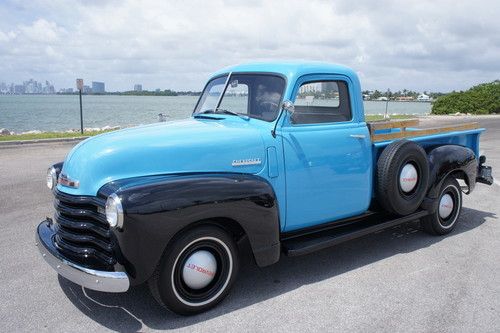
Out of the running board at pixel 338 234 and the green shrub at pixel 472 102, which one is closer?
the running board at pixel 338 234

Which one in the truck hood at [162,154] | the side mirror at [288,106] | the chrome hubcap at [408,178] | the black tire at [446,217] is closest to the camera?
the truck hood at [162,154]

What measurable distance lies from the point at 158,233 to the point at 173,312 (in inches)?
27.6

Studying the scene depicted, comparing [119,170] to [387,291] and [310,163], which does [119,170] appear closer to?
[310,163]

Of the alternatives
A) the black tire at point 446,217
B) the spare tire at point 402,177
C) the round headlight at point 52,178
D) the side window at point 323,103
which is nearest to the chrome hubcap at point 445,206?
the black tire at point 446,217

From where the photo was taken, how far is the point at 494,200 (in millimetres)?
7000

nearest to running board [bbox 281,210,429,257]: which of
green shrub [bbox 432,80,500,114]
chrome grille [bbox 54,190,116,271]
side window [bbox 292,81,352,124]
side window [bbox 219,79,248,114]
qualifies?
side window [bbox 292,81,352,124]

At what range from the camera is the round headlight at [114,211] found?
291 centimetres

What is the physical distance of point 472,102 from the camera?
34.3 m

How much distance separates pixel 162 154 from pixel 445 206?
3.66 metres

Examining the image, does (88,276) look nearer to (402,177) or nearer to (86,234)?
(86,234)

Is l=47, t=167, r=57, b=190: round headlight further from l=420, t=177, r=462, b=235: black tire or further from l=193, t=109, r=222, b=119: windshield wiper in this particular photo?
l=420, t=177, r=462, b=235: black tire

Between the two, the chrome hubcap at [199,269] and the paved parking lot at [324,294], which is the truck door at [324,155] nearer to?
the paved parking lot at [324,294]

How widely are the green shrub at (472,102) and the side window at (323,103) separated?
33.7 m

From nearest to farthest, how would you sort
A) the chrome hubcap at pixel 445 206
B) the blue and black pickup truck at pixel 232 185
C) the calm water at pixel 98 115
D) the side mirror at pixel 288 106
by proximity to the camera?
the blue and black pickup truck at pixel 232 185, the side mirror at pixel 288 106, the chrome hubcap at pixel 445 206, the calm water at pixel 98 115
